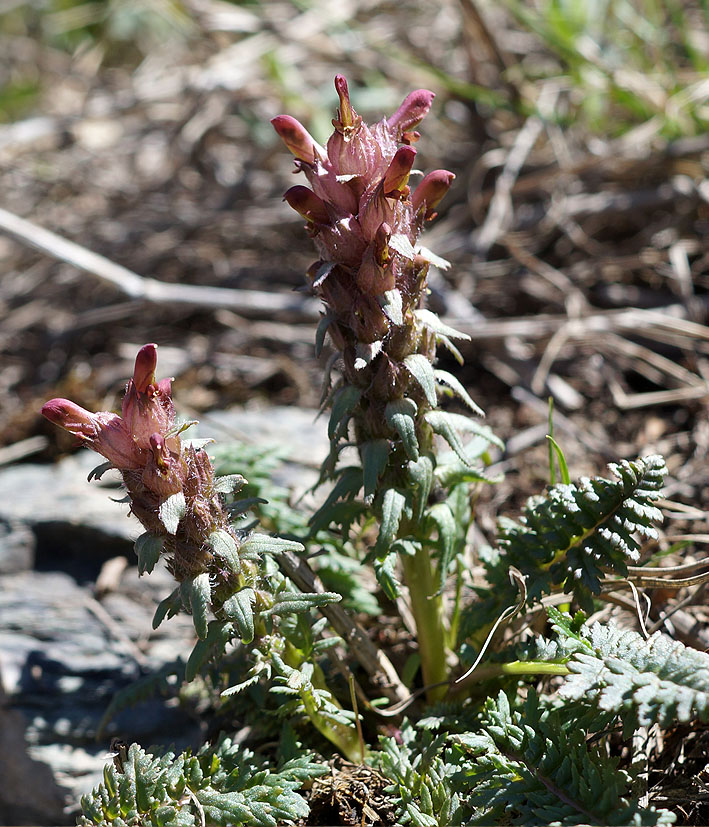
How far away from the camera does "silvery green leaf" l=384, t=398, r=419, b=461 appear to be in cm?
200

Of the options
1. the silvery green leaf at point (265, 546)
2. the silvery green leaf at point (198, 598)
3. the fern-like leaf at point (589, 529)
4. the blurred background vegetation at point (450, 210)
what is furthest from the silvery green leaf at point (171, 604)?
the blurred background vegetation at point (450, 210)

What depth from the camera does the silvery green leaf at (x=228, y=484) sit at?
2.02 m

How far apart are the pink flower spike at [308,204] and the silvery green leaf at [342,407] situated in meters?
0.44

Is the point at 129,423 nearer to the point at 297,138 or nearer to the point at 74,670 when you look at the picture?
the point at 297,138

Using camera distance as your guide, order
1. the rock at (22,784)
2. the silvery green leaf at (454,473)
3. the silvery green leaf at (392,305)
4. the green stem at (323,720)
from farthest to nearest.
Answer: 1. the rock at (22,784)
2. the silvery green leaf at (454,473)
3. the green stem at (323,720)
4. the silvery green leaf at (392,305)

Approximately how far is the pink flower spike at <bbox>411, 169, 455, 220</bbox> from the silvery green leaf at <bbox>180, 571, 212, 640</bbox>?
1.10m

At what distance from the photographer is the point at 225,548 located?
1.94 metres

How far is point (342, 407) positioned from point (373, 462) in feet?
0.54

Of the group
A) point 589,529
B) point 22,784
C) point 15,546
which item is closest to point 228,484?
point 589,529

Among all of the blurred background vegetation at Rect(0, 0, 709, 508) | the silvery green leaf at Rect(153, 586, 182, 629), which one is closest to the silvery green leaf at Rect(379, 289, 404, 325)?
the silvery green leaf at Rect(153, 586, 182, 629)

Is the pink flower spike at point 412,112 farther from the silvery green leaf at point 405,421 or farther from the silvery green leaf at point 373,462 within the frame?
the silvery green leaf at point 373,462

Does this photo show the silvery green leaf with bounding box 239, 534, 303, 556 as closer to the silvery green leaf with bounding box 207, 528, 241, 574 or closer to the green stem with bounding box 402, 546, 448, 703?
the silvery green leaf with bounding box 207, 528, 241, 574

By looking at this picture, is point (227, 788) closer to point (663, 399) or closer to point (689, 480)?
point (689, 480)

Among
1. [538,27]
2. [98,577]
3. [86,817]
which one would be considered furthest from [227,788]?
[538,27]
